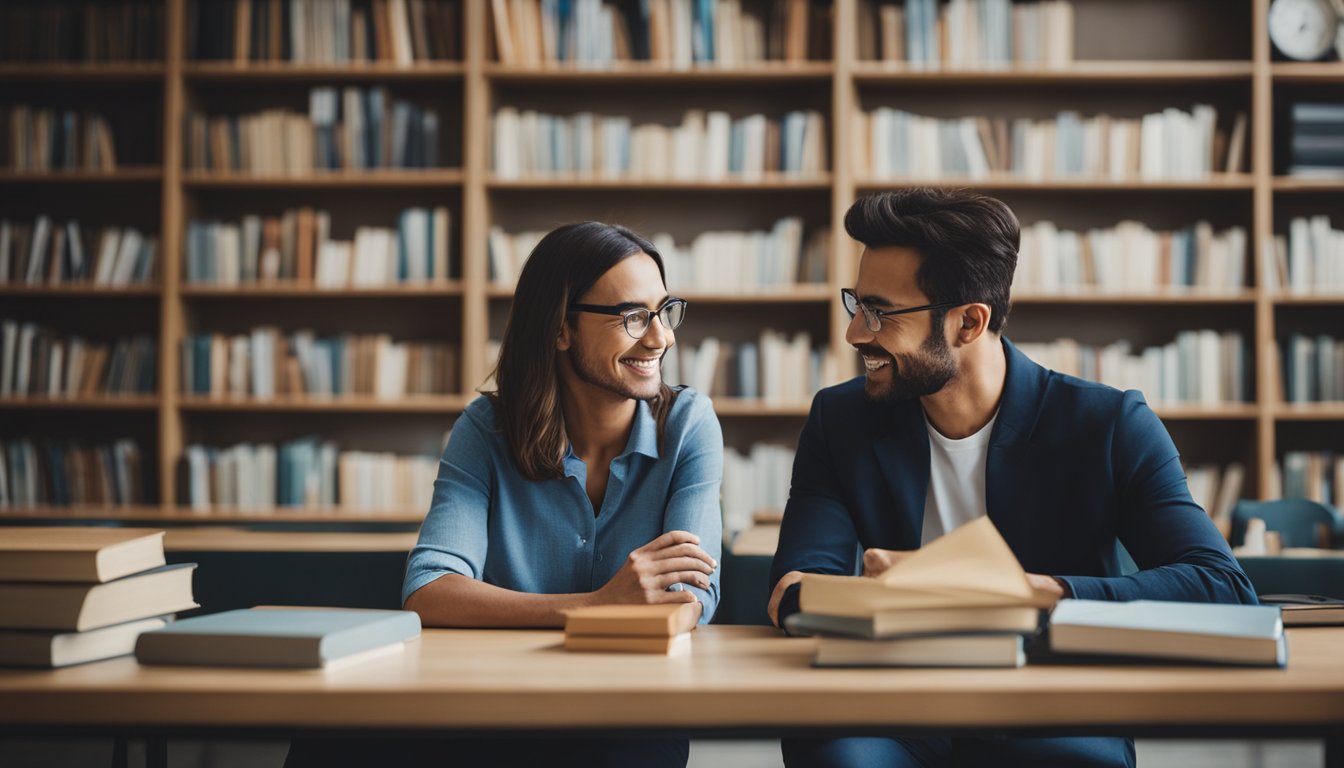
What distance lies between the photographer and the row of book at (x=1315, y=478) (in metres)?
4.38

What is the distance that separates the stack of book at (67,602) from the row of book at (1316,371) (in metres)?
4.29

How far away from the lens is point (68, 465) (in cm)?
459

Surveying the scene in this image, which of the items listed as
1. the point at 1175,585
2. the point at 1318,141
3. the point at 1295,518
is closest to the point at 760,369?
the point at 1295,518

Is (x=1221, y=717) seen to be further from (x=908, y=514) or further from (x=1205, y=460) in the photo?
(x=1205, y=460)

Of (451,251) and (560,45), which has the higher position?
(560,45)

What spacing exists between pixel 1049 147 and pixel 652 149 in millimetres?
1531

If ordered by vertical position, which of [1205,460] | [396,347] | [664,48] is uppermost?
[664,48]

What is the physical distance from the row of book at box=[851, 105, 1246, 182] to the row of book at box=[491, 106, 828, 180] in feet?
0.78

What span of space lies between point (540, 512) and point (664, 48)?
2982 millimetres

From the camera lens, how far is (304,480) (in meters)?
4.52

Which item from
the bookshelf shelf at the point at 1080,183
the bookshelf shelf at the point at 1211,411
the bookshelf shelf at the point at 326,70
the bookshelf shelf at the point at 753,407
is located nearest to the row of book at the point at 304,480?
the bookshelf shelf at the point at 753,407

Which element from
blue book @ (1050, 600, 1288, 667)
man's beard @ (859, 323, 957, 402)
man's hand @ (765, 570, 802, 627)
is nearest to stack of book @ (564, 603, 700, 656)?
man's hand @ (765, 570, 802, 627)

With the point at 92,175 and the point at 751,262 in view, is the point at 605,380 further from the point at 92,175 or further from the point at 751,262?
the point at 92,175

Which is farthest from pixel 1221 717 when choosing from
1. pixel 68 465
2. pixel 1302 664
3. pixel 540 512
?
pixel 68 465
